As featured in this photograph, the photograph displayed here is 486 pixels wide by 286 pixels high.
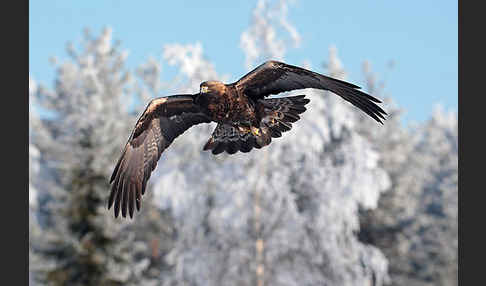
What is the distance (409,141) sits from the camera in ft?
127

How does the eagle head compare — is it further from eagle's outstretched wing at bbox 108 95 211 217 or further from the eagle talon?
eagle's outstretched wing at bbox 108 95 211 217

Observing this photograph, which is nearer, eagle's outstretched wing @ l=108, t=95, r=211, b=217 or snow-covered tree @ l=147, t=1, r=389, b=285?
eagle's outstretched wing @ l=108, t=95, r=211, b=217

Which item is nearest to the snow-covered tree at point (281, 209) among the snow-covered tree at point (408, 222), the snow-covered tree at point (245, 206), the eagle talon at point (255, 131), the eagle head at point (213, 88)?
the snow-covered tree at point (245, 206)

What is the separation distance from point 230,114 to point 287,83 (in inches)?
25.7

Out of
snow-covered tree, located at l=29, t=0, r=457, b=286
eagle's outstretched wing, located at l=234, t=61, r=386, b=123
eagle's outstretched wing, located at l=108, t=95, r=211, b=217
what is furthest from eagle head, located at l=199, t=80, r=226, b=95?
snow-covered tree, located at l=29, t=0, r=457, b=286

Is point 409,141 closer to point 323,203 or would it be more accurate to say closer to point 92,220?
point 323,203

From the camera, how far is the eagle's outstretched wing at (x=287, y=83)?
8008 millimetres

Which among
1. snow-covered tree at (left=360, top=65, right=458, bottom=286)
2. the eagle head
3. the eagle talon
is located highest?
the eagle head

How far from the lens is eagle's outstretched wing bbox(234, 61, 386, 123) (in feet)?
26.3

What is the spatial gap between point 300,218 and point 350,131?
2.77m

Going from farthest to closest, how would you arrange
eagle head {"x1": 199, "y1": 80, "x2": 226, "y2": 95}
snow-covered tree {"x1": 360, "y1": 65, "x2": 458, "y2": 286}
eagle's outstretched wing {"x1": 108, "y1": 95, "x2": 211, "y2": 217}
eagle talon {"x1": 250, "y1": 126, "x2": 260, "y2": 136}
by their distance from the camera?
snow-covered tree {"x1": 360, "y1": 65, "x2": 458, "y2": 286} → eagle's outstretched wing {"x1": 108, "y1": 95, "x2": 211, "y2": 217} → eagle talon {"x1": 250, "y1": 126, "x2": 260, "y2": 136} → eagle head {"x1": 199, "y1": 80, "x2": 226, "y2": 95}

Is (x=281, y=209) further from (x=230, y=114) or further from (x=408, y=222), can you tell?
(x=408, y=222)

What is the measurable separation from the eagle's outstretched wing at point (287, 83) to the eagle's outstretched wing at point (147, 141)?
783mm
